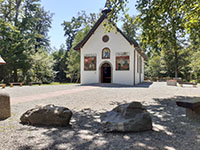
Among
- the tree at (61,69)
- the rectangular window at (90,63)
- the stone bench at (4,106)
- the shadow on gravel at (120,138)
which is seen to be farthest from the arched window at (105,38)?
the tree at (61,69)

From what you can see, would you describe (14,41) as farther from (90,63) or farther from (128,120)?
(128,120)

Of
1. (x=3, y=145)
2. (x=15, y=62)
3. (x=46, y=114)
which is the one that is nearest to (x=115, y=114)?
(x=46, y=114)

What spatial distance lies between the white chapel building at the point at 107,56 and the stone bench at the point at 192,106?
1328cm

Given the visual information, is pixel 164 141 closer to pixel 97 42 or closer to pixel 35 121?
pixel 35 121

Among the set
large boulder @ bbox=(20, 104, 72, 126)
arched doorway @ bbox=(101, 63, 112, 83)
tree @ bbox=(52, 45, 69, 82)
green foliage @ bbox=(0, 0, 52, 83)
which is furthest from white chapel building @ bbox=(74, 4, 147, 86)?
tree @ bbox=(52, 45, 69, 82)

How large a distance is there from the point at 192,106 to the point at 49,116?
3.64 metres

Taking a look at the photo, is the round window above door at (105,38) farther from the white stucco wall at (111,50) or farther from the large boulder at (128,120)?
the large boulder at (128,120)

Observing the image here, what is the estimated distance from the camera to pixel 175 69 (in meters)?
28.7

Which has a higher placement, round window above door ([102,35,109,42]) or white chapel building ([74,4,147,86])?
round window above door ([102,35,109,42])

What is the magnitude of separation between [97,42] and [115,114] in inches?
643

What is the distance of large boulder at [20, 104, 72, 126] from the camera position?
3.98m

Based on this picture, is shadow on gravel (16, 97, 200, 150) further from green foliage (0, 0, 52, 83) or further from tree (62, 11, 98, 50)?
tree (62, 11, 98, 50)

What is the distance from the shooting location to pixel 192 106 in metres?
3.92

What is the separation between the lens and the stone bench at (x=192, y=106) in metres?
3.97
